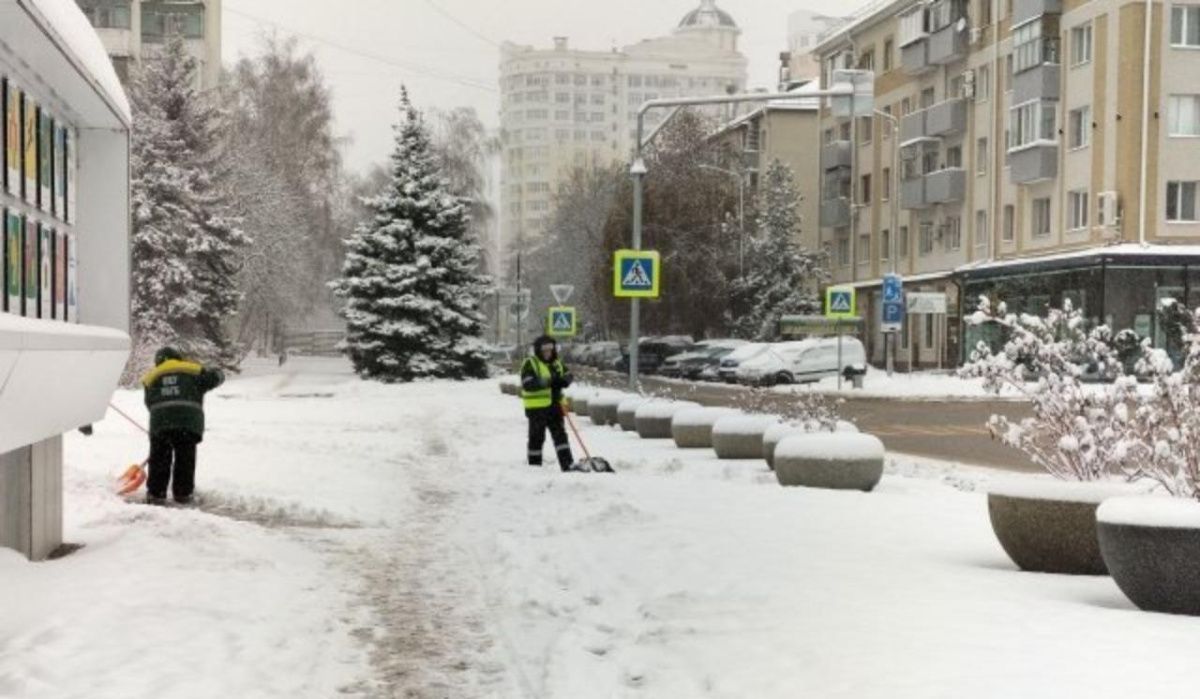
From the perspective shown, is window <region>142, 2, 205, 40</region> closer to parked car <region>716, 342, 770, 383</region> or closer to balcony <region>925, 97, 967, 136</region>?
parked car <region>716, 342, 770, 383</region>

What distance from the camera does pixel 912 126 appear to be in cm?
5578

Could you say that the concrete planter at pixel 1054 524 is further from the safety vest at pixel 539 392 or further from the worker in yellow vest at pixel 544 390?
the safety vest at pixel 539 392

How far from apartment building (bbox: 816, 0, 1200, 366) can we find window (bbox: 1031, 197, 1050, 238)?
0.07 metres

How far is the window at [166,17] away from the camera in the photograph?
72.8 meters

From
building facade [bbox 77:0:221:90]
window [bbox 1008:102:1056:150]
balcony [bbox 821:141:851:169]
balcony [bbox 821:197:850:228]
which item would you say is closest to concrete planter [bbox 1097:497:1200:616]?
window [bbox 1008:102:1056:150]

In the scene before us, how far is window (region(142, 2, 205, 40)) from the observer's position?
72.8m

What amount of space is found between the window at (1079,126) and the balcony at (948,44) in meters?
9.35

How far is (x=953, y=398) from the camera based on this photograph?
36375mm

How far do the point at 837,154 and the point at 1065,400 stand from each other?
56.1 meters

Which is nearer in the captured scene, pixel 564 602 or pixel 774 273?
pixel 564 602

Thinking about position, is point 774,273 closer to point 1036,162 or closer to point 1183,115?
point 1036,162

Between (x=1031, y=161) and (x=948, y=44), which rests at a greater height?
(x=948, y=44)

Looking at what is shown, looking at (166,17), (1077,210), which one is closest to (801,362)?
(1077,210)

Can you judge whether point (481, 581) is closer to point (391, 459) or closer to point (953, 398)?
point (391, 459)
